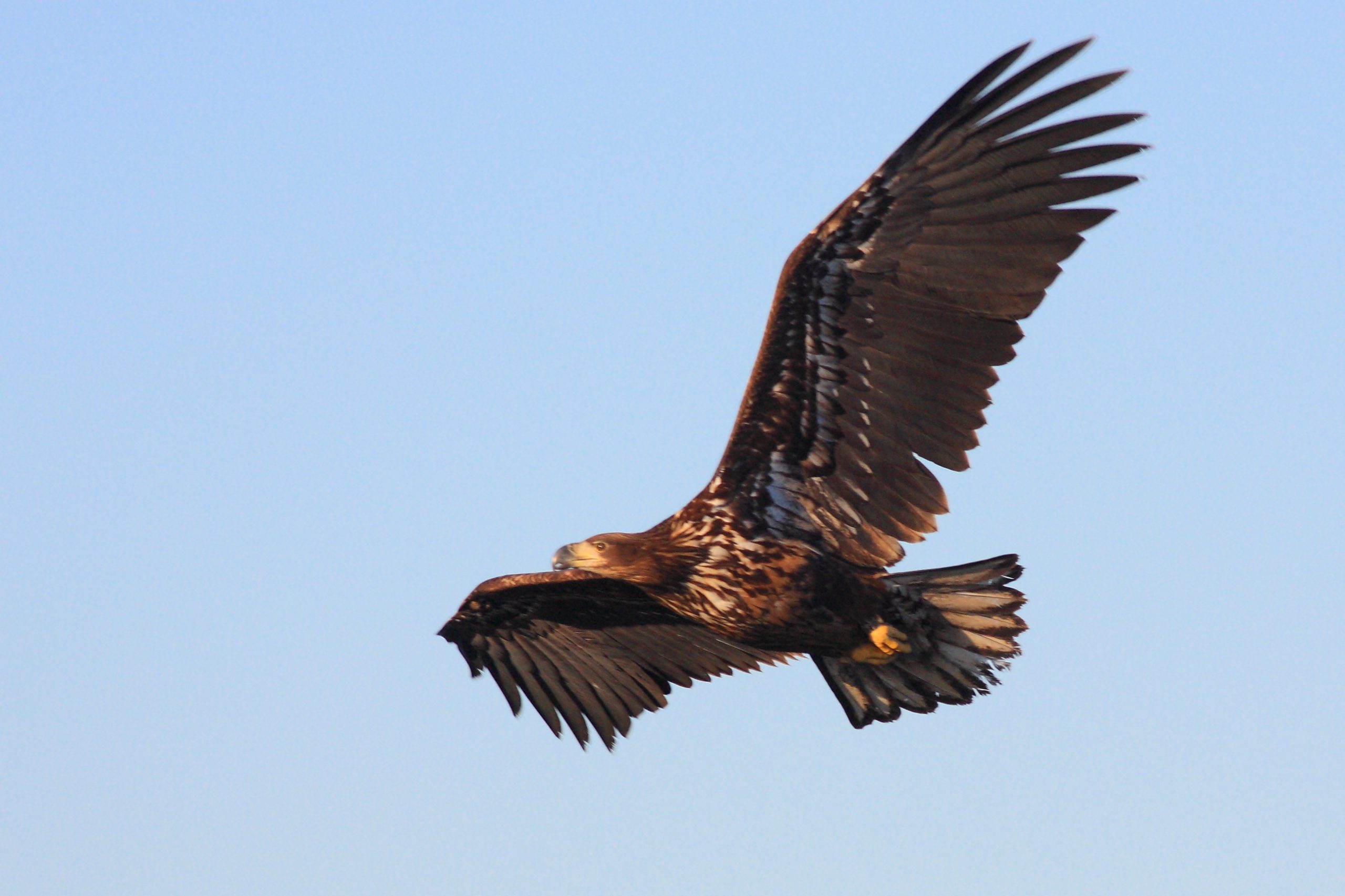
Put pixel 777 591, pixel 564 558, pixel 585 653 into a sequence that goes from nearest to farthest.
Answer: pixel 777 591 → pixel 564 558 → pixel 585 653

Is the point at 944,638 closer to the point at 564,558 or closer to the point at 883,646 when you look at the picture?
the point at 883,646

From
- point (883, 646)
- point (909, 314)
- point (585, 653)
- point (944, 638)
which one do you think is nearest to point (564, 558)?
point (585, 653)

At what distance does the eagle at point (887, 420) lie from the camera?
10266 mm

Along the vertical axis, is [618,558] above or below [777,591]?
above

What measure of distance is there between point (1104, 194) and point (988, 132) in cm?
74

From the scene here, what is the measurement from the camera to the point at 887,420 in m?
10.8

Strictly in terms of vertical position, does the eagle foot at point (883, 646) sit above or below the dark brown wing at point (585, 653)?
below

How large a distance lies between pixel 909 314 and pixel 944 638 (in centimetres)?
197

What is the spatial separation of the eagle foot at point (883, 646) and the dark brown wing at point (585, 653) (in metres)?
1.15

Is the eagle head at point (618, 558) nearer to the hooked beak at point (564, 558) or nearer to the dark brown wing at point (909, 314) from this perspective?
the hooked beak at point (564, 558)

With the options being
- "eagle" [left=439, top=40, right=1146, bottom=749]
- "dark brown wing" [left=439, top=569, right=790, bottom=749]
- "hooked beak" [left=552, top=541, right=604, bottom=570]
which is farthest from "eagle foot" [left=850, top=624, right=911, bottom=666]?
"hooked beak" [left=552, top=541, right=604, bottom=570]

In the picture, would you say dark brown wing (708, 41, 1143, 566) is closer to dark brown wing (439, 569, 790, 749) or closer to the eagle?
the eagle

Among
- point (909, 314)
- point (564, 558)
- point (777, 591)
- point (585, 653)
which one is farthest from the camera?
point (585, 653)

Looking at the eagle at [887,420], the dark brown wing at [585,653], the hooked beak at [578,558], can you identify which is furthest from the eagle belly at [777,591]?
the dark brown wing at [585,653]
